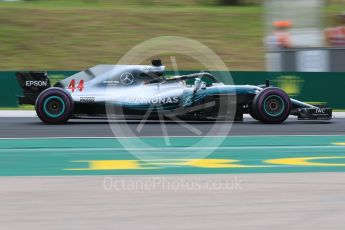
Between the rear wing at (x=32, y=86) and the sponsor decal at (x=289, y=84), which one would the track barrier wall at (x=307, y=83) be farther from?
the rear wing at (x=32, y=86)

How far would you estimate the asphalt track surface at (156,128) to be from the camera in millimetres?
12008

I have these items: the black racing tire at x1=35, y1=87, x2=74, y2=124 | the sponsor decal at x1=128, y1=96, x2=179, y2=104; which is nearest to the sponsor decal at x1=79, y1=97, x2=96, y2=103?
the black racing tire at x1=35, y1=87, x2=74, y2=124

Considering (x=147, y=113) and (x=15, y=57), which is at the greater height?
(x=15, y=57)

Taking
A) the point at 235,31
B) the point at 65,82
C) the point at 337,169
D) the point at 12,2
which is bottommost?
the point at 337,169

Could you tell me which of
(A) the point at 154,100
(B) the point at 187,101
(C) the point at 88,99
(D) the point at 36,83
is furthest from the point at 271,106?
(D) the point at 36,83

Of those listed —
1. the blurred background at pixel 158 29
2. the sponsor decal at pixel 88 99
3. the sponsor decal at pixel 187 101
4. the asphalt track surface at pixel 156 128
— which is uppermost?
the blurred background at pixel 158 29

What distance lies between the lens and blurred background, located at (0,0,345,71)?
72.4ft

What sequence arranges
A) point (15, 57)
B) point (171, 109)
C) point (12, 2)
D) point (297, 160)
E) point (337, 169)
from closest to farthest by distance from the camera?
1. point (337, 169)
2. point (297, 160)
3. point (171, 109)
4. point (15, 57)
5. point (12, 2)

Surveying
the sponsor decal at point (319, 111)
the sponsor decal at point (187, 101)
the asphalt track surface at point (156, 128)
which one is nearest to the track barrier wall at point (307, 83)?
the asphalt track surface at point (156, 128)

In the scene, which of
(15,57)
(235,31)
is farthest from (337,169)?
(235,31)

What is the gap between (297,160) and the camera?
8.96 meters

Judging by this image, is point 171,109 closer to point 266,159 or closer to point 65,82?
point 65,82

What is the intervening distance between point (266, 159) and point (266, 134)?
2916mm

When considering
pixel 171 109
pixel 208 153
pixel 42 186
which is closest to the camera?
pixel 42 186
